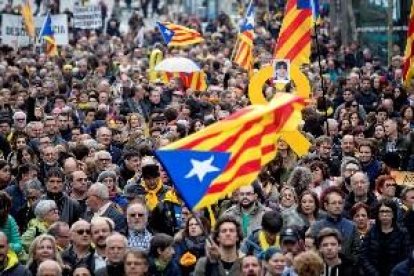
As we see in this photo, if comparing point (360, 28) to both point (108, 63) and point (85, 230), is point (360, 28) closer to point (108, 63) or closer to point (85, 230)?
point (108, 63)

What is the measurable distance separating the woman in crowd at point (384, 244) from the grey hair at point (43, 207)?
2.81m

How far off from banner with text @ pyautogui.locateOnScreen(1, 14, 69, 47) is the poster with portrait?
12.4 m

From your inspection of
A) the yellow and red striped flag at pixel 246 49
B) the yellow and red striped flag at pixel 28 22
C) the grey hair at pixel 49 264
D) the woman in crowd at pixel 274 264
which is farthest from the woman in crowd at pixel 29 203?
the yellow and red striped flag at pixel 28 22

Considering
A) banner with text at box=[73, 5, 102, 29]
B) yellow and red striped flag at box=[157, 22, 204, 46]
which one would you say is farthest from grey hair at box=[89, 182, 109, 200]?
banner with text at box=[73, 5, 102, 29]

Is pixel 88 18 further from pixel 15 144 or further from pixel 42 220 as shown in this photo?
pixel 42 220

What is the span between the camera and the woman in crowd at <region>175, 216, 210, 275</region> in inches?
542

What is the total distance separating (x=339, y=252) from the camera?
1355cm

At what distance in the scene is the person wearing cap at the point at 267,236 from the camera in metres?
13.7

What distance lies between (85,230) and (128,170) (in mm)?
4597

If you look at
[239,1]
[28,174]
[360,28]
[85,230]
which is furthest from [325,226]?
[239,1]

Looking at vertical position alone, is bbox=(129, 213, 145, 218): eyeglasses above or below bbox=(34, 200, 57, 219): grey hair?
above

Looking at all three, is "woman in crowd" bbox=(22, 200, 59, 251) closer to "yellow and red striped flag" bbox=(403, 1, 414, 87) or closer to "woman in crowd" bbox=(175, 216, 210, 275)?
"woman in crowd" bbox=(175, 216, 210, 275)

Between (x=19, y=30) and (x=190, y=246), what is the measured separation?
1978 centimetres

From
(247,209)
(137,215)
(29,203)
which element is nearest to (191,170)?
(137,215)
